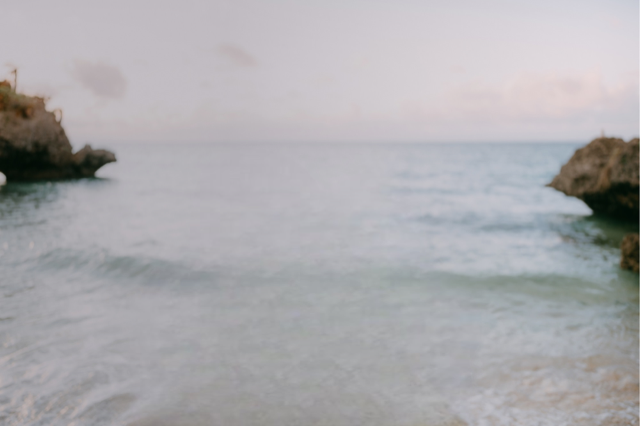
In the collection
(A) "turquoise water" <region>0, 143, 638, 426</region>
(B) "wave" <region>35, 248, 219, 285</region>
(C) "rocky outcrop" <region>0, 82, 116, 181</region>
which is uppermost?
(C) "rocky outcrop" <region>0, 82, 116, 181</region>

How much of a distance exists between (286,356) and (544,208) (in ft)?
58.3

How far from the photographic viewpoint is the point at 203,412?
13.8 feet

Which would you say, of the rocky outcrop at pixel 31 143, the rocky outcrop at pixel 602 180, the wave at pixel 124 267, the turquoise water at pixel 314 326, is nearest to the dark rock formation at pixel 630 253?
the turquoise water at pixel 314 326

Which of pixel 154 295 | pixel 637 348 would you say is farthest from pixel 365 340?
pixel 154 295

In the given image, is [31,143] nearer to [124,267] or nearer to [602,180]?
[124,267]

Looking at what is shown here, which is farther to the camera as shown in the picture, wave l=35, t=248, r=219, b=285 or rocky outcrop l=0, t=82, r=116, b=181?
rocky outcrop l=0, t=82, r=116, b=181

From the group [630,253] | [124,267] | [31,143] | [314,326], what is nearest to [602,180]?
[630,253]

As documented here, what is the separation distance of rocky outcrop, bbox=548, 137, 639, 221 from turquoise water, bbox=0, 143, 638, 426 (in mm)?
802

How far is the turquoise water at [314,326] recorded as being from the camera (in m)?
4.35

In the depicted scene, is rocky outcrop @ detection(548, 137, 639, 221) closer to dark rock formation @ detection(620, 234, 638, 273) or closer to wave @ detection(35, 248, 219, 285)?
dark rock formation @ detection(620, 234, 638, 273)

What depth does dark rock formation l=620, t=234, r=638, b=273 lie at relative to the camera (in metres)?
9.03

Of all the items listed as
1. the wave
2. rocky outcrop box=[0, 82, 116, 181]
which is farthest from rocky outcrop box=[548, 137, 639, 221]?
rocky outcrop box=[0, 82, 116, 181]

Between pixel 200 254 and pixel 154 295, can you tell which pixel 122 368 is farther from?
pixel 200 254

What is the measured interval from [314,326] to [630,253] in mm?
7077
